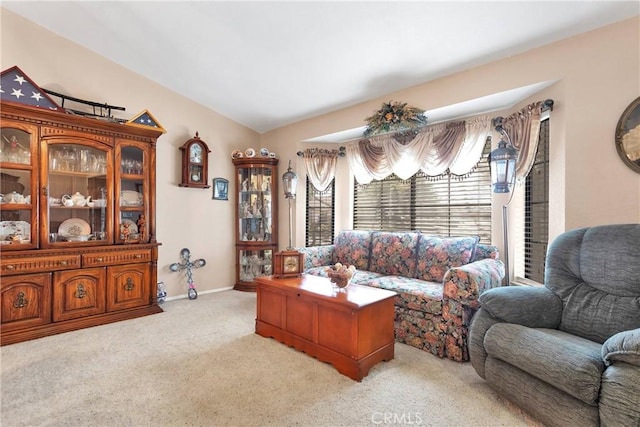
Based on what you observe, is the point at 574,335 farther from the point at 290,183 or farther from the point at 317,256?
the point at 290,183

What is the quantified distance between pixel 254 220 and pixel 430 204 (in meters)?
2.63

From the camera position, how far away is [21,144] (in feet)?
9.30

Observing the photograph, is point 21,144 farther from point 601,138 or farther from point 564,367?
point 601,138

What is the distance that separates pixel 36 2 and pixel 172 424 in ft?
12.7

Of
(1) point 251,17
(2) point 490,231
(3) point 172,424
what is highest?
(1) point 251,17

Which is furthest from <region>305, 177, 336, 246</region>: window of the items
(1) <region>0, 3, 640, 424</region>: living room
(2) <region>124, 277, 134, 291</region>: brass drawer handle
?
(2) <region>124, 277, 134, 291</region>: brass drawer handle

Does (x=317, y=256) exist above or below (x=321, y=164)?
below

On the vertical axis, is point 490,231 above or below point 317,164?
below

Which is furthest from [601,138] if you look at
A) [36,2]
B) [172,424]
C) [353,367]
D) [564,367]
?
[36,2]

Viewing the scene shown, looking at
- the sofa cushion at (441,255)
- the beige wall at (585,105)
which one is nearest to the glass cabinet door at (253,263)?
the sofa cushion at (441,255)

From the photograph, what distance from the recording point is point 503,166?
2.60 m

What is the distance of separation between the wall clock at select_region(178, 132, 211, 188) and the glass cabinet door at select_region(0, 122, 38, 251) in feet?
5.03

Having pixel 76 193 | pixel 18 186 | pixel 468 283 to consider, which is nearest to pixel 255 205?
pixel 76 193

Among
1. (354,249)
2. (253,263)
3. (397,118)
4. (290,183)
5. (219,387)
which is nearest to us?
(219,387)
